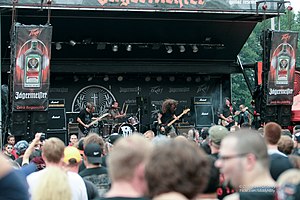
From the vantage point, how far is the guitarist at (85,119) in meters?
21.7

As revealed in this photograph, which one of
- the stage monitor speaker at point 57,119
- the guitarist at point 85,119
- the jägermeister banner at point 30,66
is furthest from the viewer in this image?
the stage monitor speaker at point 57,119

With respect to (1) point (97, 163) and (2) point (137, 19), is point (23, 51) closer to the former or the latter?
(2) point (137, 19)

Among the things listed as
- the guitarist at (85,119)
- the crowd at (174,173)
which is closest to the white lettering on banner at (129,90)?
the guitarist at (85,119)

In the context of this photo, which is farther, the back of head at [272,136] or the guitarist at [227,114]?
the guitarist at [227,114]

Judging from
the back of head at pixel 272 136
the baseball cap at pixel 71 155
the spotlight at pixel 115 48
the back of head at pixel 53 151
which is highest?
the spotlight at pixel 115 48

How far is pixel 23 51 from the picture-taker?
19.5 meters

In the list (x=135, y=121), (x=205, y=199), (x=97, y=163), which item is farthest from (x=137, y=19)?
(x=205, y=199)

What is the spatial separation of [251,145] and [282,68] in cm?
1826

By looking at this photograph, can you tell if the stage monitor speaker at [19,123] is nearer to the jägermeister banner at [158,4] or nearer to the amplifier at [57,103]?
the jägermeister banner at [158,4]

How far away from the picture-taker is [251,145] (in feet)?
13.4

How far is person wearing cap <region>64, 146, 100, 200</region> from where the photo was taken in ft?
21.8

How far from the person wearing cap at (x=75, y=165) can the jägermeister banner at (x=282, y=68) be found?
1521 centimetres

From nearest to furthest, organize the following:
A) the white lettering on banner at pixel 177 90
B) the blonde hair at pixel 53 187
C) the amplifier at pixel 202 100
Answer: the blonde hair at pixel 53 187, the amplifier at pixel 202 100, the white lettering on banner at pixel 177 90

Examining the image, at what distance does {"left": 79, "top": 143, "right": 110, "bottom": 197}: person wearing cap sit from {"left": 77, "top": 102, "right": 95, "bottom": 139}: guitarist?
14517mm
